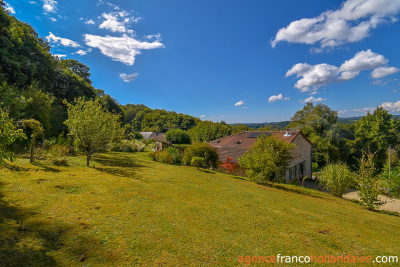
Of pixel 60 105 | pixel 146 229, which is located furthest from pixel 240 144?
pixel 60 105

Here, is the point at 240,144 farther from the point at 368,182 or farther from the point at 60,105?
the point at 60,105

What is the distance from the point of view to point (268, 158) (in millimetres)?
13258

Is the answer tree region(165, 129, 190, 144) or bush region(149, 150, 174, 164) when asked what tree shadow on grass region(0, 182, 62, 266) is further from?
tree region(165, 129, 190, 144)

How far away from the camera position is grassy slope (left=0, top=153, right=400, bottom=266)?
318cm

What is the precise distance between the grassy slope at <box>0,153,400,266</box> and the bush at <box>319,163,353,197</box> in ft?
20.9

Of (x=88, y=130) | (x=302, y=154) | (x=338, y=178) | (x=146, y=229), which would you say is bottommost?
(x=146, y=229)

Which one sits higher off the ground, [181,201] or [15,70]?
[15,70]

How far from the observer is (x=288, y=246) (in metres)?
4.18

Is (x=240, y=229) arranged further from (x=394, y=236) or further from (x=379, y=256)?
(x=394, y=236)

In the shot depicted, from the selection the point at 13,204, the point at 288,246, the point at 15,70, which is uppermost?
the point at 15,70

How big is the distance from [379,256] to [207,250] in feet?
14.0

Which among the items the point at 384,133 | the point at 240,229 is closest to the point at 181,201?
the point at 240,229

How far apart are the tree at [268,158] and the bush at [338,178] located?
117 inches

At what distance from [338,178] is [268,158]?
514 cm
